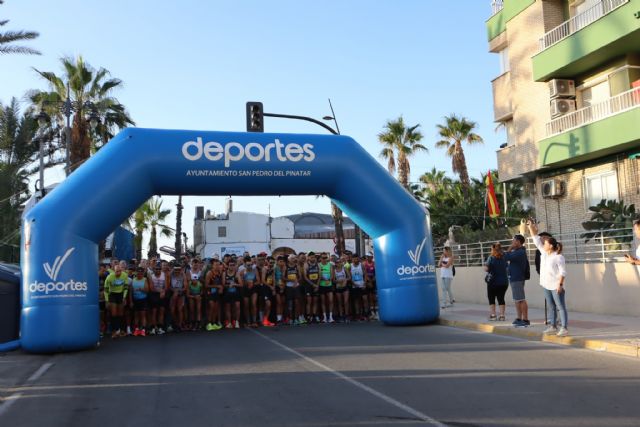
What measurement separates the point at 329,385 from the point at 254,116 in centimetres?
1362

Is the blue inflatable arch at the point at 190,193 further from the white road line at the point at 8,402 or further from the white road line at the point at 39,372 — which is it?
the white road line at the point at 8,402

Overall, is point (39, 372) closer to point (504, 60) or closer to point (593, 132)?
point (593, 132)

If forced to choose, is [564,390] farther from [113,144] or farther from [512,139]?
[512,139]

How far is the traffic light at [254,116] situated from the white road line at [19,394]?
11323 millimetres

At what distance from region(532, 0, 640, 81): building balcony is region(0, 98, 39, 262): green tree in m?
23.2

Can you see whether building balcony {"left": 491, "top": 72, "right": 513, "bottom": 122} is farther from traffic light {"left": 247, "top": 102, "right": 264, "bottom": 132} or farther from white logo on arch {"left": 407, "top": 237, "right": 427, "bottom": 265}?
white logo on arch {"left": 407, "top": 237, "right": 427, "bottom": 265}

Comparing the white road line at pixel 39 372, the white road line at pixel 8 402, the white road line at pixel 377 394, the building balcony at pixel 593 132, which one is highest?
the building balcony at pixel 593 132

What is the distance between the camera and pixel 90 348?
38.2ft

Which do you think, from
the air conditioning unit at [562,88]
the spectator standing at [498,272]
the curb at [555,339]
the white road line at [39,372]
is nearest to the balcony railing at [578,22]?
the air conditioning unit at [562,88]

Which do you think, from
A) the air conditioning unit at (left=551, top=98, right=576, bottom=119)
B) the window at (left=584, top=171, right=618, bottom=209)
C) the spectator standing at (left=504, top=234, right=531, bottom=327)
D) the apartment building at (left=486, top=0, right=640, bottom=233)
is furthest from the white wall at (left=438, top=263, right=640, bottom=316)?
the air conditioning unit at (left=551, top=98, right=576, bottom=119)

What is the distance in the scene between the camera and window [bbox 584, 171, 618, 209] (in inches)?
727

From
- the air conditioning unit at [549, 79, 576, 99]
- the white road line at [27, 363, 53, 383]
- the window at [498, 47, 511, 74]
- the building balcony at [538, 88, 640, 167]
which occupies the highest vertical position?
the window at [498, 47, 511, 74]

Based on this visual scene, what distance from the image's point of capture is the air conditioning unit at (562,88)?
19969mm

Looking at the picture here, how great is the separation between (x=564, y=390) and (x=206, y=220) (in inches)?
1791
